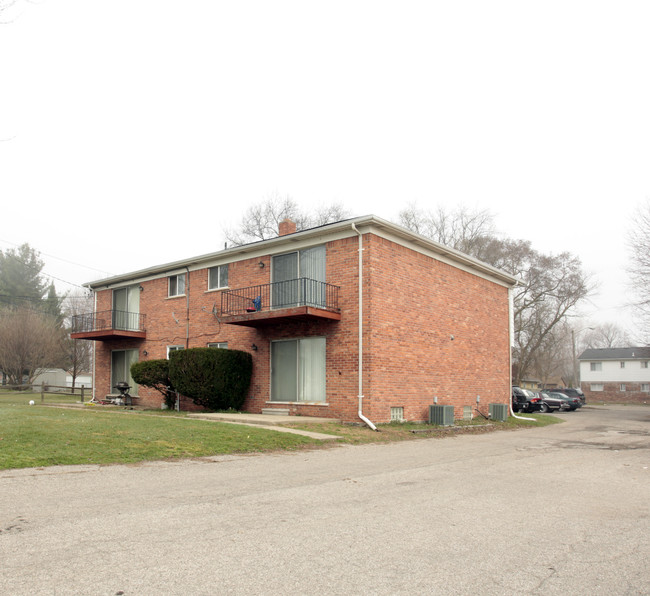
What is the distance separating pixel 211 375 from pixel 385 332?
18.9 feet

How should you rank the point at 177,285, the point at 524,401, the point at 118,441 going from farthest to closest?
the point at 524,401
the point at 177,285
the point at 118,441

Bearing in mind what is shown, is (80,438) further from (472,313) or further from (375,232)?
(472,313)

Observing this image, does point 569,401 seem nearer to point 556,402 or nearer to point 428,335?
point 556,402

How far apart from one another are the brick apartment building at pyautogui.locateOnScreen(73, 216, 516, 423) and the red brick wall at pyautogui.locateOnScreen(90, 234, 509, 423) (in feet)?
0.13

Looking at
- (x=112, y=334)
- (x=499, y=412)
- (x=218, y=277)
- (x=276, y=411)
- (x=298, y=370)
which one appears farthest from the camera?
(x=112, y=334)

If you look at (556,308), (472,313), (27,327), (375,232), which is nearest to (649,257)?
(556,308)

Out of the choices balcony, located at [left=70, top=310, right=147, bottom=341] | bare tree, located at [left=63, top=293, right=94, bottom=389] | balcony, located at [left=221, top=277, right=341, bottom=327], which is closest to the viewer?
balcony, located at [left=221, top=277, right=341, bottom=327]

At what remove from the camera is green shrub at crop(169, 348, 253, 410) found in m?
18.5

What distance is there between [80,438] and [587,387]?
61.2 metres

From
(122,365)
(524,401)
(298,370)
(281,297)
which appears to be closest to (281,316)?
(281,297)

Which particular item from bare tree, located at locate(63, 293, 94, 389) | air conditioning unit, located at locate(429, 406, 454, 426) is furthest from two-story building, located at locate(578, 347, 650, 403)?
bare tree, located at locate(63, 293, 94, 389)

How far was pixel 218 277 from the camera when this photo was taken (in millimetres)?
21781

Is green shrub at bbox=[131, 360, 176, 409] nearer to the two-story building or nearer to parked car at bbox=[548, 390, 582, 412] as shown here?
parked car at bbox=[548, 390, 582, 412]

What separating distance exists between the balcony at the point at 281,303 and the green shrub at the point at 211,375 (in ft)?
4.09
